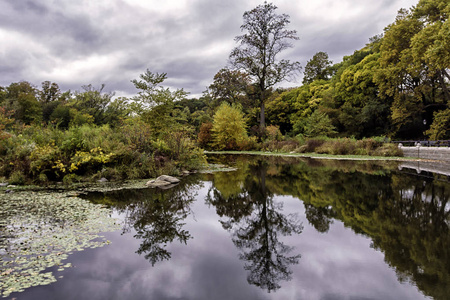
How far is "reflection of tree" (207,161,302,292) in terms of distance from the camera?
123 inches

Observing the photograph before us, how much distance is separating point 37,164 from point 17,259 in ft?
21.8

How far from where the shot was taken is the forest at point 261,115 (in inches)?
385

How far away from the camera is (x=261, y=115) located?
29.7 metres

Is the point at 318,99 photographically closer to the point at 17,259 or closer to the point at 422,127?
the point at 422,127

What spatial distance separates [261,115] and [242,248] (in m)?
26.6

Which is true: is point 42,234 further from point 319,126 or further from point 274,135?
point 319,126

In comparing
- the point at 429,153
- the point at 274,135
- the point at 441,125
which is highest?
the point at 441,125

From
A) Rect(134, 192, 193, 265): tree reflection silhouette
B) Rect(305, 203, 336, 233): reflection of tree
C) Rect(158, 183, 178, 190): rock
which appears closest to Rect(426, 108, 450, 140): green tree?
Rect(305, 203, 336, 233): reflection of tree

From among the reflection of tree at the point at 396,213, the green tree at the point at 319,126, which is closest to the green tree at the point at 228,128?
the green tree at the point at 319,126

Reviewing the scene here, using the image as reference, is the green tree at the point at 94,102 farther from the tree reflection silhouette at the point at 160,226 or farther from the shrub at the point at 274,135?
the tree reflection silhouette at the point at 160,226

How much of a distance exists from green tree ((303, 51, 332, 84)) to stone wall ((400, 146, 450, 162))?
24745 mm

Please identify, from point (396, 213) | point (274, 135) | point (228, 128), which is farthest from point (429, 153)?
point (228, 128)

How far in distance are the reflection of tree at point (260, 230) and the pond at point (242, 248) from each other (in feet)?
0.07

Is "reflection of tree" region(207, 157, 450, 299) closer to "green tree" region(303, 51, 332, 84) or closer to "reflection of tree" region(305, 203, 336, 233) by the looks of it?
"reflection of tree" region(305, 203, 336, 233)
